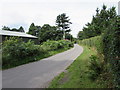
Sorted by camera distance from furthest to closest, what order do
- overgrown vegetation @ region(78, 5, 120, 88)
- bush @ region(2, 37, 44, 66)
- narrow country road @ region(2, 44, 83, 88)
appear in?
bush @ region(2, 37, 44, 66), narrow country road @ region(2, 44, 83, 88), overgrown vegetation @ region(78, 5, 120, 88)

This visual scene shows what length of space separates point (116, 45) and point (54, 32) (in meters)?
49.6

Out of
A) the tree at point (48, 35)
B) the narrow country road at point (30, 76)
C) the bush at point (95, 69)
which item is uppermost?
the tree at point (48, 35)

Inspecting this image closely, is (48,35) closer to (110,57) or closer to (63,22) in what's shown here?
(63,22)

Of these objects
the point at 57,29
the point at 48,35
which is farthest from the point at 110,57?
the point at 57,29

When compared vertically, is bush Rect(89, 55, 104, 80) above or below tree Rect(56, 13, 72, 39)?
below

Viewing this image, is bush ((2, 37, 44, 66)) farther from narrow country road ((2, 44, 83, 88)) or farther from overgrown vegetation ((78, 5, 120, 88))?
overgrown vegetation ((78, 5, 120, 88))

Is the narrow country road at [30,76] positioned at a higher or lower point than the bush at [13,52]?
lower

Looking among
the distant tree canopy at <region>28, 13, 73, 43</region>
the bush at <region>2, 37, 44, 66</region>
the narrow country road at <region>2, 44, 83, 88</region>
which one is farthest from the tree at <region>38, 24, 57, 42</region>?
the narrow country road at <region>2, 44, 83, 88</region>

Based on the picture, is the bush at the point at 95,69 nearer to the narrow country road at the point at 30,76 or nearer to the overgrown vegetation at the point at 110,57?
the overgrown vegetation at the point at 110,57

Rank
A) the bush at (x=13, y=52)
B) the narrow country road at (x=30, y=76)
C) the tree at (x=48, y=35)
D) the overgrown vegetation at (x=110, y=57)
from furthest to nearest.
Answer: the tree at (x=48, y=35), the bush at (x=13, y=52), the narrow country road at (x=30, y=76), the overgrown vegetation at (x=110, y=57)

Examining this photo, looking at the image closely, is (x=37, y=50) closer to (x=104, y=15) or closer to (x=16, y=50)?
(x=16, y=50)

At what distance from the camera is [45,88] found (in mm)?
4562

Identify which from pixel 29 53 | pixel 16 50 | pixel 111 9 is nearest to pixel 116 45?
pixel 16 50

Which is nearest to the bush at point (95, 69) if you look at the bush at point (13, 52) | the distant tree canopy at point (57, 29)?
the bush at point (13, 52)
